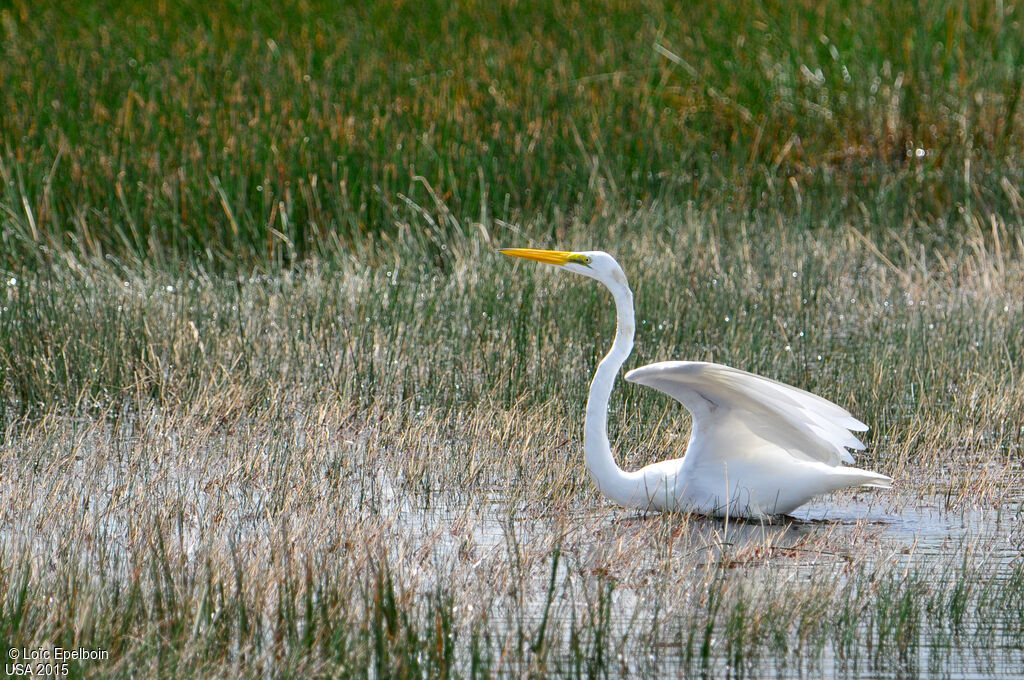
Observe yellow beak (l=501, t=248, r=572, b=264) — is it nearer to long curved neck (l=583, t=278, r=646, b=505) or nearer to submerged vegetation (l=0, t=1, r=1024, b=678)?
long curved neck (l=583, t=278, r=646, b=505)

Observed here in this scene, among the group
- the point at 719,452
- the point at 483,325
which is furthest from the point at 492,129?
the point at 719,452

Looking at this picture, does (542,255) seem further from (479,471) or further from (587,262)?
(479,471)

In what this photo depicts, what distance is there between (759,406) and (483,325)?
2486 mm

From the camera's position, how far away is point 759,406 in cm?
475

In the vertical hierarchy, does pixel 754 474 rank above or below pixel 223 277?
above

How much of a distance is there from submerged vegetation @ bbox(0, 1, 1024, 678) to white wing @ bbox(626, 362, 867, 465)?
0.30 meters

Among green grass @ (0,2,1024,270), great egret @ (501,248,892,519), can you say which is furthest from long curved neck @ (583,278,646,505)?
green grass @ (0,2,1024,270)

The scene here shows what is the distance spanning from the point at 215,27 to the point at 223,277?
5.02 meters

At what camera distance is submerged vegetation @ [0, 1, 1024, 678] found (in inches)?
145

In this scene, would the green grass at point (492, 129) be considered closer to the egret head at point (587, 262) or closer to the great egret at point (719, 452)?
the egret head at point (587, 262)

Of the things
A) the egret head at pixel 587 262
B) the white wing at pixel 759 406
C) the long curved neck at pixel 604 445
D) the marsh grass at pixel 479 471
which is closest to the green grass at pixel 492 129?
the marsh grass at pixel 479 471

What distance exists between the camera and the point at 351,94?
11086mm

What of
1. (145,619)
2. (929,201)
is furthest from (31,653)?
(929,201)

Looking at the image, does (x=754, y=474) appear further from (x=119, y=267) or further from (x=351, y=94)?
(x=351, y=94)
